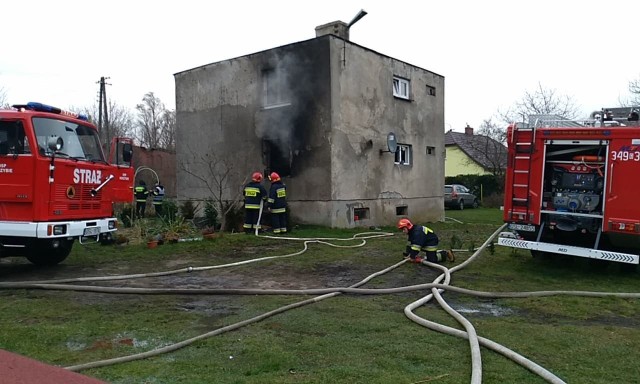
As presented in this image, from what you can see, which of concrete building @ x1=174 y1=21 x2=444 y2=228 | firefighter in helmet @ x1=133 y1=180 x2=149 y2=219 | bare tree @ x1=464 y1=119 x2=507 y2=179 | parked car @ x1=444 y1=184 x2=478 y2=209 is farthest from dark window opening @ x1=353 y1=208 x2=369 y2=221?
bare tree @ x1=464 y1=119 x2=507 y2=179

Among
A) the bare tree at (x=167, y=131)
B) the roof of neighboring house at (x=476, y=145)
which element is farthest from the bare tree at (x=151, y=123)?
the roof of neighboring house at (x=476, y=145)

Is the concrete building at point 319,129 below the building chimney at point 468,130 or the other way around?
below

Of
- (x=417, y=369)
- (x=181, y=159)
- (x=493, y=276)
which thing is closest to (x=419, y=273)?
(x=493, y=276)

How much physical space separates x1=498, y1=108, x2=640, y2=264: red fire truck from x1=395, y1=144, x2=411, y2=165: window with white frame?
7.15 m

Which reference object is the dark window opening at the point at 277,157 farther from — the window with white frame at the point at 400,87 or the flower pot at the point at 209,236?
the window with white frame at the point at 400,87

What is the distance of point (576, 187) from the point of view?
799cm

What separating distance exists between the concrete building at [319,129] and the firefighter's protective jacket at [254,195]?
169 centimetres

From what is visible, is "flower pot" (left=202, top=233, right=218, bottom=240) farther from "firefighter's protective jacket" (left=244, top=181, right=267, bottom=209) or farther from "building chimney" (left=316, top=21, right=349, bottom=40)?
"building chimney" (left=316, top=21, right=349, bottom=40)

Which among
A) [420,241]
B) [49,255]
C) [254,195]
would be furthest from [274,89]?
[49,255]

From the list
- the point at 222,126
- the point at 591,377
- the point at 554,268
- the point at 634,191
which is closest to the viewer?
the point at 591,377

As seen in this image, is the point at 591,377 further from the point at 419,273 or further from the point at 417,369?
the point at 419,273

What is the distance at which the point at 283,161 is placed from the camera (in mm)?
13953

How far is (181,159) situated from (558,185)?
38.5 ft

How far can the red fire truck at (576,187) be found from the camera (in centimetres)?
728
